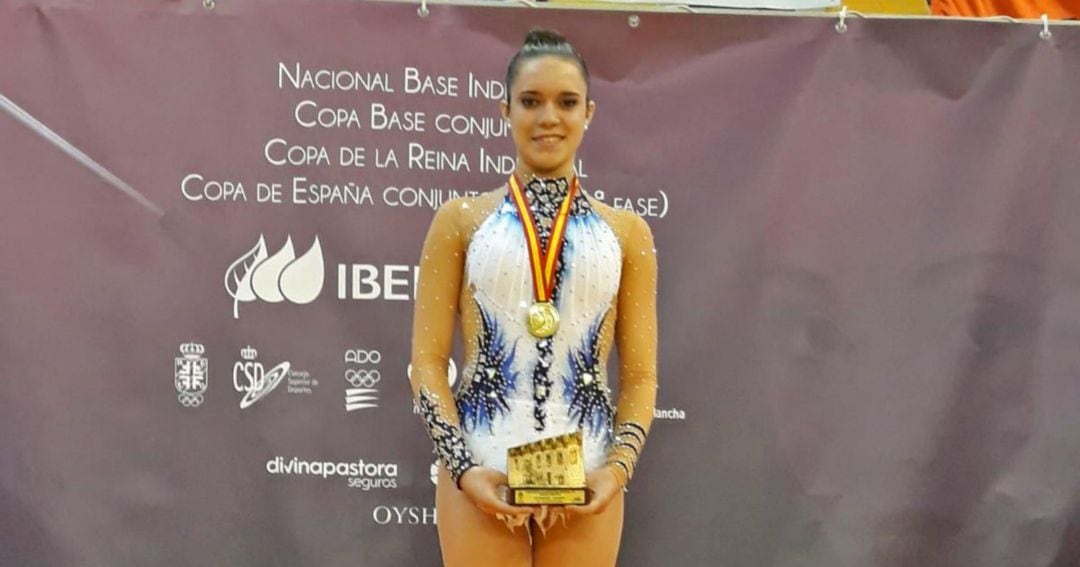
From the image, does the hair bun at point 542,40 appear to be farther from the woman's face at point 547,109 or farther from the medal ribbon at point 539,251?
the medal ribbon at point 539,251

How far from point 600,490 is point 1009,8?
7.31 feet

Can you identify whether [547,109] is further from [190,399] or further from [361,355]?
[190,399]

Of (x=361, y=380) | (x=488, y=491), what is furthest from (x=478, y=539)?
(x=361, y=380)

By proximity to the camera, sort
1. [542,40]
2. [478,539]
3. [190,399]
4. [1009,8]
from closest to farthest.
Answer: [478,539], [542,40], [190,399], [1009,8]

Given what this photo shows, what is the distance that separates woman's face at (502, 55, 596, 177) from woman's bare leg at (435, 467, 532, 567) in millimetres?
600

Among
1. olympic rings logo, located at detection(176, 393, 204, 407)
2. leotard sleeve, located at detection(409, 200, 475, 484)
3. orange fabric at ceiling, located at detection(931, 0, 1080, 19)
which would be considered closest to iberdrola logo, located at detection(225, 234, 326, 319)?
olympic rings logo, located at detection(176, 393, 204, 407)

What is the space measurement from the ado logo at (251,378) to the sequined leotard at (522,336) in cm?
112

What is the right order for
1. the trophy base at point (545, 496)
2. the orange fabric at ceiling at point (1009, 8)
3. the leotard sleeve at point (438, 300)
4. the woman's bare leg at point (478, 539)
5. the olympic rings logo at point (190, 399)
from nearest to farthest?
the trophy base at point (545, 496)
the woman's bare leg at point (478, 539)
the leotard sleeve at point (438, 300)
the olympic rings logo at point (190, 399)
the orange fabric at ceiling at point (1009, 8)

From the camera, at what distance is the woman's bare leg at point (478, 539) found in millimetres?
1935

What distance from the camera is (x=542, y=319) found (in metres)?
1.99

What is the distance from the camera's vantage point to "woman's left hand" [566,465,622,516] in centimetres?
188

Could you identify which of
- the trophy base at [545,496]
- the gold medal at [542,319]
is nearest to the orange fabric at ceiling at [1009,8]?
the gold medal at [542,319]

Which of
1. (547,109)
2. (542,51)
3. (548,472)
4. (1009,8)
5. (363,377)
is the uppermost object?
(1009,8)

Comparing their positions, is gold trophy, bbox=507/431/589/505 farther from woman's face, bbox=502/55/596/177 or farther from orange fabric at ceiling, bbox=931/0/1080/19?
orange fabric at ceiling, bbox=931/0/1080/19
